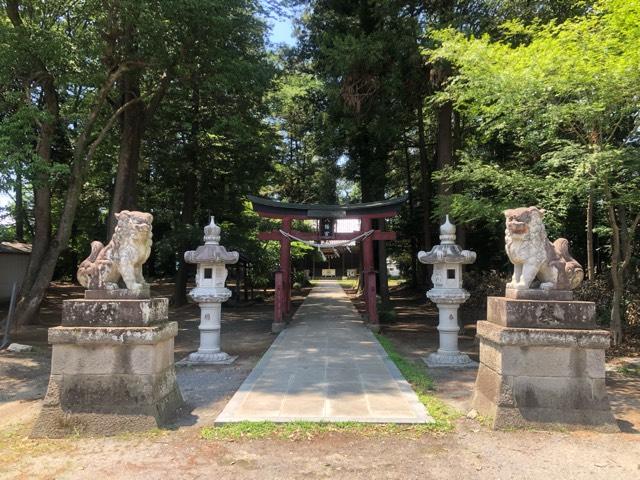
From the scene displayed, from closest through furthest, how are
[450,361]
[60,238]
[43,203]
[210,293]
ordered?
[450,361], [210,293], [60,238], [43,203]

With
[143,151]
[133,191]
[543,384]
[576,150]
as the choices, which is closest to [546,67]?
[576,150]

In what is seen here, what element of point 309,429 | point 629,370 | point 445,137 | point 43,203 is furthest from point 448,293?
point 43,203

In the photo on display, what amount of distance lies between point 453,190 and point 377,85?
4.21 metres

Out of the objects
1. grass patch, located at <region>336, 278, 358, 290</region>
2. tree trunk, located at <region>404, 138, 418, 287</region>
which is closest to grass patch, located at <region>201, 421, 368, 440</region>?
tree trunk, located at <region>404, 138, 418, 287</region>

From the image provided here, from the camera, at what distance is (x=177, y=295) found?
65.8 ft

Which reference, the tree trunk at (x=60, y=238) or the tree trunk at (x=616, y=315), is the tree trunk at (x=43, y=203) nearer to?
the tree trunk at (x=60, y=238)

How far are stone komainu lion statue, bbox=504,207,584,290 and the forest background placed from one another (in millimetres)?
3330

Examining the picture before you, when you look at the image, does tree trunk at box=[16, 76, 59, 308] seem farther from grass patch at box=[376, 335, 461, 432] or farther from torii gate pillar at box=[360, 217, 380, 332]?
grass patch at box=[376, 335, 461, 432]

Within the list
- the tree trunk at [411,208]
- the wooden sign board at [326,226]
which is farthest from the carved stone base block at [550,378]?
the tree trunk at [411,208]

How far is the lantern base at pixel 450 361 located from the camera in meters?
8.59

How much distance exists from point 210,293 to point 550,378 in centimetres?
624

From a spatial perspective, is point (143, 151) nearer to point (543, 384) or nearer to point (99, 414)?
point (99, 414)

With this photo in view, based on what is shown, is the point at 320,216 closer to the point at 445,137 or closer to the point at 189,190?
the point at 445,137

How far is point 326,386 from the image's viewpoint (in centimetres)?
667
